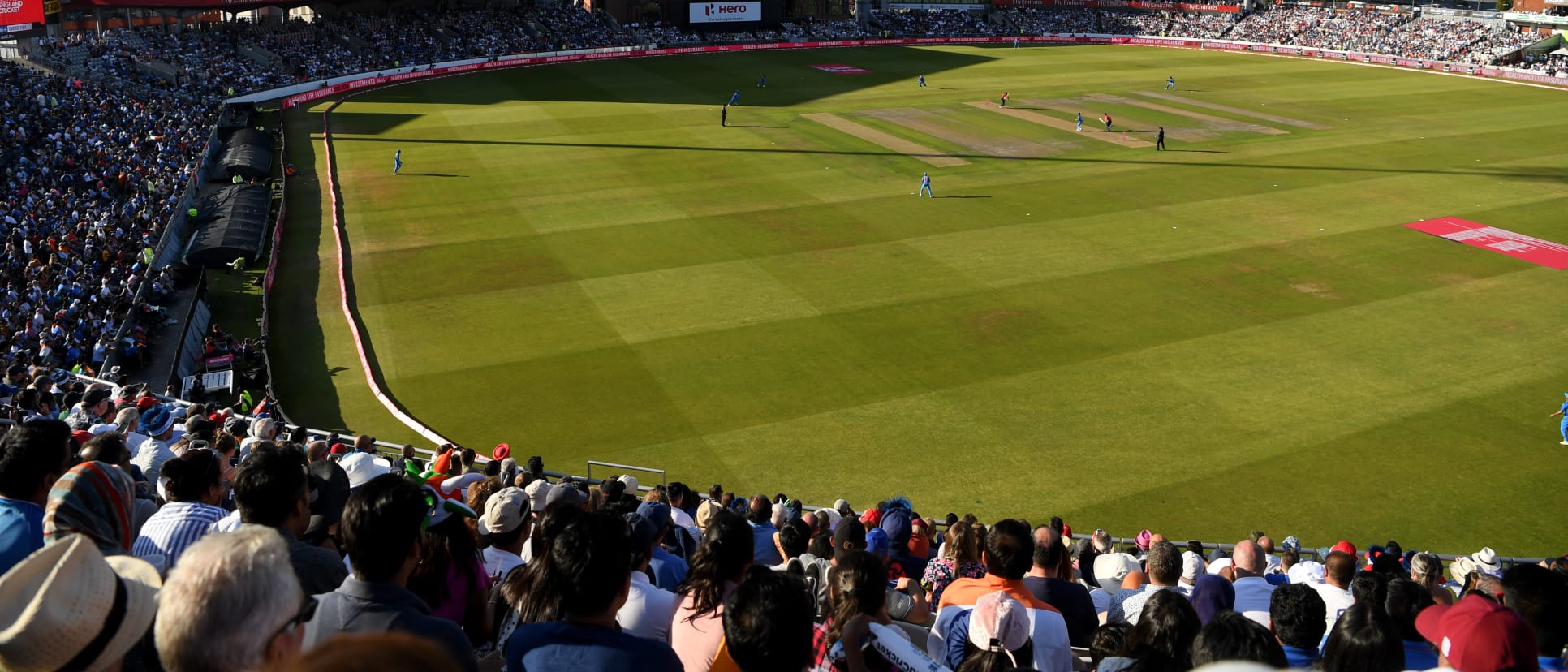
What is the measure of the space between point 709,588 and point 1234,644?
2.87m

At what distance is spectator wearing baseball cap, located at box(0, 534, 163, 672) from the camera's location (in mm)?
3744

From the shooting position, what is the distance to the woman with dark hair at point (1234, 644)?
17.5 ft

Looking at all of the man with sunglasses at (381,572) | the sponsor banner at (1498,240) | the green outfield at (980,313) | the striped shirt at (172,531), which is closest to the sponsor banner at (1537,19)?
the green outfield at (980,313)

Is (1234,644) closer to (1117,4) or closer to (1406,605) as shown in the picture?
(1406,605)

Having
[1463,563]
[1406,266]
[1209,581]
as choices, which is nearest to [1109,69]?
[1406,266]

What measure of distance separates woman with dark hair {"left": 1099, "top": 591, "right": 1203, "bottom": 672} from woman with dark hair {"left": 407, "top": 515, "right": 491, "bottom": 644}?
3823 millimetres

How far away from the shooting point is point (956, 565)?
1042 centimetres

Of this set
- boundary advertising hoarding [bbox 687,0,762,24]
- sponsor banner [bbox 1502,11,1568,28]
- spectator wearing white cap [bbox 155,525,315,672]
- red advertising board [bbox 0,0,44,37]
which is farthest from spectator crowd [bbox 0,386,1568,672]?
sponsor banner [bbox 1502,11,1568,28]

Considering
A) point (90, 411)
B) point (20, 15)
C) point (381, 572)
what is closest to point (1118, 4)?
point (20, 15)

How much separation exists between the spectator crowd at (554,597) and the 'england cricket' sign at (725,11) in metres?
83.6

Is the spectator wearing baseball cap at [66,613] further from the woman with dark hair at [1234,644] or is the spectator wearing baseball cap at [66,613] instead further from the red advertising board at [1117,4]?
the red advertising board at [1117,4]

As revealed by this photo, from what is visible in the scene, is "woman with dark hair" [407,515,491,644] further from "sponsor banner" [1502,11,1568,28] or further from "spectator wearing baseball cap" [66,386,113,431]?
"sponsor banner" [1502,11,1568,28]

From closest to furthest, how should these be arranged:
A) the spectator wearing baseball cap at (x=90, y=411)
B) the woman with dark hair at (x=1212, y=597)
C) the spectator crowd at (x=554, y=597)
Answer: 1. the spectator crowd at (x=554, y=597)
2. the woman with dark hair at (x=1212, y=597)
3. the spectator wearing baseball cap at (x=90, y=411)

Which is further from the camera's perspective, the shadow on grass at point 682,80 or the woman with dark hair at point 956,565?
the shadow on grass at point 682,80
